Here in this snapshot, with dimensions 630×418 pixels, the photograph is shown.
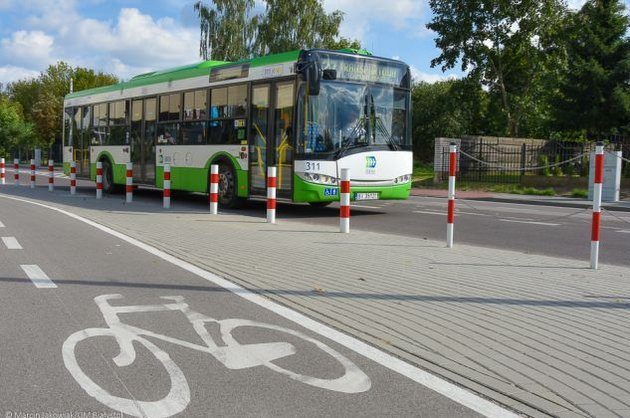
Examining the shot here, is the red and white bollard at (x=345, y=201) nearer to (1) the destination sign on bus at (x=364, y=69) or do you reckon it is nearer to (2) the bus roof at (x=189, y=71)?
(1) the destination sign on bus at (x=364, y=69)

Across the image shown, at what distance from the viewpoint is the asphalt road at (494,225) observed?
37.0 feet

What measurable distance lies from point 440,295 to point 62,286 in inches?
151

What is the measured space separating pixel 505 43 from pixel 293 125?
32.0 meters

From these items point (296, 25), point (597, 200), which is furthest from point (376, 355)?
point (296, 25)

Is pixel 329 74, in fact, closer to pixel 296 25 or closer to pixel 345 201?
pixel 345 201

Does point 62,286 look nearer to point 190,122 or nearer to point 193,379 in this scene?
point 193,379

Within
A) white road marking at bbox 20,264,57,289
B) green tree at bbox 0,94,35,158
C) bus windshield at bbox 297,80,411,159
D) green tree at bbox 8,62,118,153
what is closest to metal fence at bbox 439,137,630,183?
bus windshield at bbox 297,80,411,159

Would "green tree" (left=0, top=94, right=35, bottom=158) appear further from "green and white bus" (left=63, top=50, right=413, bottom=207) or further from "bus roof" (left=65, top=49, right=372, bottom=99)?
"green and white bus" (left=63, top=50, right=413, bottom=207)

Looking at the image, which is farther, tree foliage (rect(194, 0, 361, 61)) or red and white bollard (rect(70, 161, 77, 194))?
tree foliage (rect(194, 0, 361, 61))

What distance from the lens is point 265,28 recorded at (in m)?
57.0

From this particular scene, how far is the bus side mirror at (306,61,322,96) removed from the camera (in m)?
14.0

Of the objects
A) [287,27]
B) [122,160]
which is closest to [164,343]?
[122,160]

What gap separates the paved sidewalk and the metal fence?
17.8 meters

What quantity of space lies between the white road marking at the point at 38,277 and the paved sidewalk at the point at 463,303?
181 centimetres
